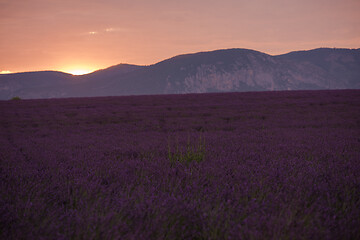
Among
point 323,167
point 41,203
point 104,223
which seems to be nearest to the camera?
point 104,223

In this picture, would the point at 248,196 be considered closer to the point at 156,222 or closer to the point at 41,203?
the point at 156,222

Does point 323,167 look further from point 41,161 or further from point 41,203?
point 41,161

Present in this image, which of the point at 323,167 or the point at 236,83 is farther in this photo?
the point at 236,83

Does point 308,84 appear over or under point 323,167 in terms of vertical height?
over

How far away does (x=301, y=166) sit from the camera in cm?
355

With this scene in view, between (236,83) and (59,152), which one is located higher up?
(236,83)

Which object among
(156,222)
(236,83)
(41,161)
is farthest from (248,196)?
(236,83)

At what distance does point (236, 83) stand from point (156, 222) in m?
199

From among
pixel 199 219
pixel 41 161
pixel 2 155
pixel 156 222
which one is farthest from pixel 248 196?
pixel 2 155

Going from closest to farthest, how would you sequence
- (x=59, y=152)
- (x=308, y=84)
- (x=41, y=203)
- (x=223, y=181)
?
(x=41, y=203) → (x=223, y=181) → (x=59, y=152) → (x=308, y=84)

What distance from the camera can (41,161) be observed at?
13.3 feet

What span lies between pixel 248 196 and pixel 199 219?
698mm

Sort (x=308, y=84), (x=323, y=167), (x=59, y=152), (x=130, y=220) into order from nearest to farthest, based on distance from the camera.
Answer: (x=130, y=220), (x=323, y=167), (x=59, y=152), (x=308, y=84)

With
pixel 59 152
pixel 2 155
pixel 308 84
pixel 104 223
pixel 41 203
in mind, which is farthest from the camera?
pixel 308 84
